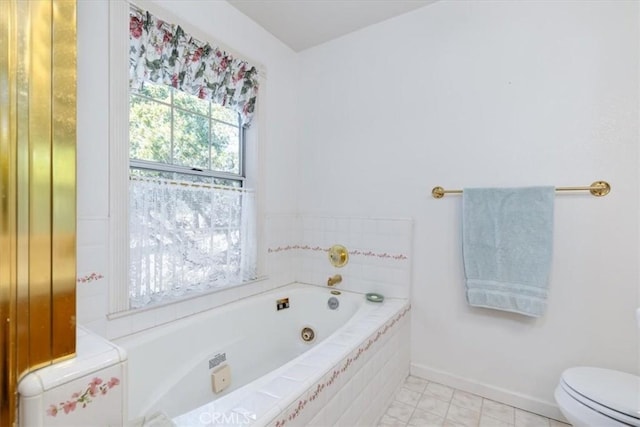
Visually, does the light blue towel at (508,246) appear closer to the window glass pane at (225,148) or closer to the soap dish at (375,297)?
the soap dish at (375,297)

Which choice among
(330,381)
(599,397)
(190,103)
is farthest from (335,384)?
(190,103)

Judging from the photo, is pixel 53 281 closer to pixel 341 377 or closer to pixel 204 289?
pixel 341 377

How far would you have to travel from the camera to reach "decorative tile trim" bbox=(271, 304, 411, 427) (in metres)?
0.93

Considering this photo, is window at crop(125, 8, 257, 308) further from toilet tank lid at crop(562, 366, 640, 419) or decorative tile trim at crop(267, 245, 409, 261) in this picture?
toilet tank lid at crop(562, 366, 640, 419)

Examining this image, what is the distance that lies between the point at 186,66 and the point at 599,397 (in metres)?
2.35

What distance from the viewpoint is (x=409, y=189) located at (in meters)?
2.00

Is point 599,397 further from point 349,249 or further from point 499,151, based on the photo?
point 349,249

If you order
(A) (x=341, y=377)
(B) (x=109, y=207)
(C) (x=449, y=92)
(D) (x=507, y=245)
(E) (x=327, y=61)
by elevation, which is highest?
(E) (x=327, y=61)

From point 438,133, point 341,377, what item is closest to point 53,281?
point 341,377

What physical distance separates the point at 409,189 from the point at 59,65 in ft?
5.76

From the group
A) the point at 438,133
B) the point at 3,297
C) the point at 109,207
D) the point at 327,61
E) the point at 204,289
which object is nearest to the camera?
the point at 3,297

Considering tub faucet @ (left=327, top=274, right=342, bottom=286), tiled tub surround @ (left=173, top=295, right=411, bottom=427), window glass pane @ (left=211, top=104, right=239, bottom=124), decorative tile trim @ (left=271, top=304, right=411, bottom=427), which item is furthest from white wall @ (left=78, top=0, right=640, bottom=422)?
decorative tile trim @ (left=271, top=304, right=411, bottom=427)

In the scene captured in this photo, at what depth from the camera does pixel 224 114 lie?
2010mm

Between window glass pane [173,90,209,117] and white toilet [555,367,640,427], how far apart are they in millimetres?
2268
